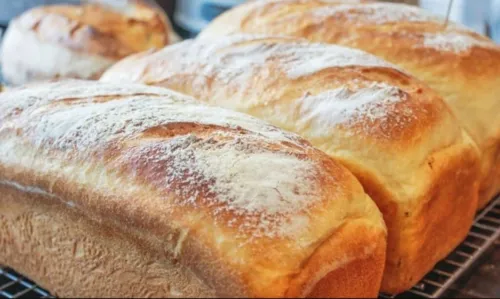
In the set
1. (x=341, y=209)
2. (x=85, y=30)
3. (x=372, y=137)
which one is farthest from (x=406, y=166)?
(x=85, y=30)

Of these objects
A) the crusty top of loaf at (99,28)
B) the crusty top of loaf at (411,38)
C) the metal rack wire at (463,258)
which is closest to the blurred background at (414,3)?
the crusty top of loaf at (99,28)

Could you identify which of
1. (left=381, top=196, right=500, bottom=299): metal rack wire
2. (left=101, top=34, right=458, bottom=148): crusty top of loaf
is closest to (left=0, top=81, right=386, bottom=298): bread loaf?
(left=101, top=34, right=458, bottom=148): crusty top of loaf

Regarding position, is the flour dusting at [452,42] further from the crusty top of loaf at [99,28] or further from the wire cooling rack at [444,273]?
the crusty top of loaf at [99,28]

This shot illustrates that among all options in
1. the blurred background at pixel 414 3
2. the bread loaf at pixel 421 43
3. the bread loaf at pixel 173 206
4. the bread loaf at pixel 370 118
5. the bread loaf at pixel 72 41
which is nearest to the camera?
the bread loaf at pixel 173 206

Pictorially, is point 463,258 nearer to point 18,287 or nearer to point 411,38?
point 411,38

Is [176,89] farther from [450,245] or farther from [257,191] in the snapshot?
[450,245]

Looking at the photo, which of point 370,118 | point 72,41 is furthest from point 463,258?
point 72,41
